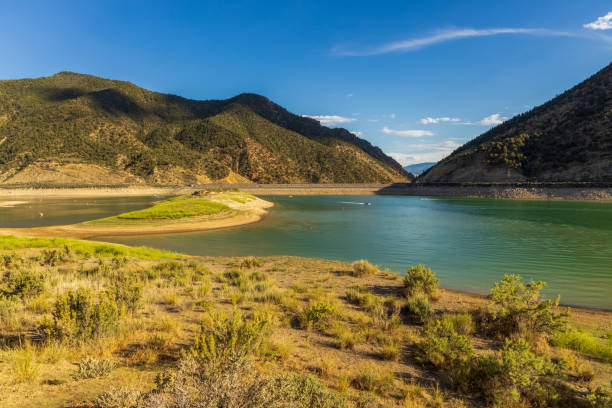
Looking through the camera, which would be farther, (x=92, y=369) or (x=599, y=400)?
(x=92, y=369)

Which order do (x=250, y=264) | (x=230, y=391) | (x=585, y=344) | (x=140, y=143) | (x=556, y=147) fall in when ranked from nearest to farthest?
1. (x=230, y=391)
2. (x=585, y=344)
3. (x=250, y=264)
4. (x=556, y=147)
5. (x=140, y=143)

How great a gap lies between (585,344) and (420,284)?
4795 millimetres

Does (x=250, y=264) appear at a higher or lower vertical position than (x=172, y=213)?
lower

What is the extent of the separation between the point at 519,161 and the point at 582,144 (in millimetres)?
16326

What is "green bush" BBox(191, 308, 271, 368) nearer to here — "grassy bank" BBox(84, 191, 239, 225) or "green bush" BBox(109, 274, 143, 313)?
"green bush" BBox(109, 274, 143, 313)

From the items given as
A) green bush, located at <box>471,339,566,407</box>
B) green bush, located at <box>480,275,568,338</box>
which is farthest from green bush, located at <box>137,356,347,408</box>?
green bush, located at <box>480,275,568,338</box>

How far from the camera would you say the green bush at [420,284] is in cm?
1113

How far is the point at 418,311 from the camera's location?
900 centimetres

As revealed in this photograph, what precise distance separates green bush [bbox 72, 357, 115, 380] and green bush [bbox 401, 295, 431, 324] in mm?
7848

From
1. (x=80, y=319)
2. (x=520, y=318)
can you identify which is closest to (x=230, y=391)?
(x=80, y=319)

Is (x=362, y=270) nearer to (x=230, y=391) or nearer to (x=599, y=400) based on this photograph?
(x=599, y=400)

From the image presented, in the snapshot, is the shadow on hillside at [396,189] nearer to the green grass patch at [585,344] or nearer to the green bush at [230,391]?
the green grass patch at [585,344]

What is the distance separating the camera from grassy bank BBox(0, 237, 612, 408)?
4.46 m

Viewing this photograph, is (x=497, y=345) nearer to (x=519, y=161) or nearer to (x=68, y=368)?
(x=68, y=368)
